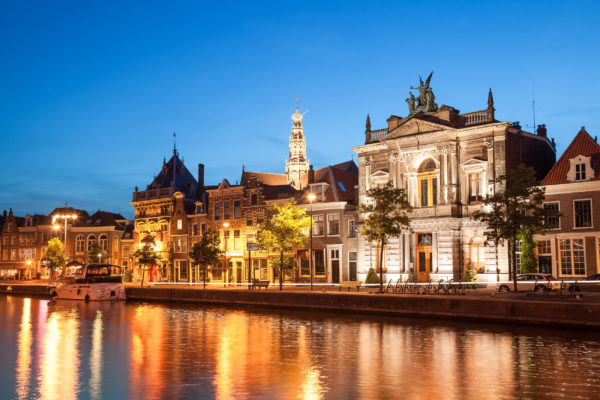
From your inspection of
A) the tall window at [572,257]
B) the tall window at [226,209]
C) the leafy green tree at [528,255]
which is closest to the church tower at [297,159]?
the tall window at [226,209]

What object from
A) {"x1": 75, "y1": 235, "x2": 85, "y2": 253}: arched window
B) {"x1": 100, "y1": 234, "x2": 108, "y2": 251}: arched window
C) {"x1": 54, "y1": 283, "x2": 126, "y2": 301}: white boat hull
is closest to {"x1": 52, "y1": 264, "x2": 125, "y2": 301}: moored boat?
{"x1": 54, "y1": 283, "x2": 126, "y2": 301}: white boat hull

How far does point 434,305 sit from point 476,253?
18.0 metres

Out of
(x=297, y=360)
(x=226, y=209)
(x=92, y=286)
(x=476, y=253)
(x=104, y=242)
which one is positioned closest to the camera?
(x=297, y=360)

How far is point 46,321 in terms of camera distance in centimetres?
3600

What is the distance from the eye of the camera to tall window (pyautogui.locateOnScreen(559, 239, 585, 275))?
42969 millimetres

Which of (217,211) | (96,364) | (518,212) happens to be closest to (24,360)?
(96,364)

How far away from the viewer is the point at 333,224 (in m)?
60.1

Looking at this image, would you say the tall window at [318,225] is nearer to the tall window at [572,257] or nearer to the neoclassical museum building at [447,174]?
the neoclassical museum building at [447,174]

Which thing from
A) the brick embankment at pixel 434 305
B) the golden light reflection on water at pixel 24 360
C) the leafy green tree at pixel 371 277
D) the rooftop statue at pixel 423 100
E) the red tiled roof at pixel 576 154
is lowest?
the golden light reflection on water at pixel 24 360

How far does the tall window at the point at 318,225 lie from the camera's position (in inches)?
2394

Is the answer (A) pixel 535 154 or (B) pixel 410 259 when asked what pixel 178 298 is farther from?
(A) pixel 535 154

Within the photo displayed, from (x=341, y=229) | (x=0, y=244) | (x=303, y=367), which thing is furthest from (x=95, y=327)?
(x=0, y=244)

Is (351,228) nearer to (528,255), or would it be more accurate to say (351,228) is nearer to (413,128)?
(413,128)

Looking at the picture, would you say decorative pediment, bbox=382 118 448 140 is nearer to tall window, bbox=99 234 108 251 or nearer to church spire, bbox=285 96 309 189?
tall window, bbox=99 234 108 251
